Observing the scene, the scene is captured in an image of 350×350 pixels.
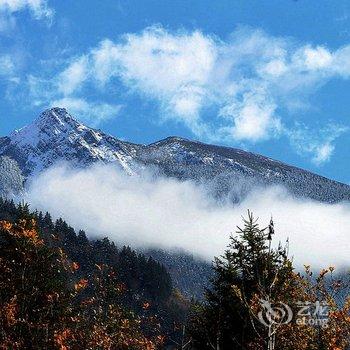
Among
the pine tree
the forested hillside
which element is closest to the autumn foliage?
the forested hillside

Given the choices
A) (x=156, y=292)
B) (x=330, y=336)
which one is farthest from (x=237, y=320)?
(x=156, y=292)

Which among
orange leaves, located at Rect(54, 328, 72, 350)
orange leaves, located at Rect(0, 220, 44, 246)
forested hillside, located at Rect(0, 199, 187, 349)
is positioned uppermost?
orange leaves, located at Rect(0, 220, 44, 246)

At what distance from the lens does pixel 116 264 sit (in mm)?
178500

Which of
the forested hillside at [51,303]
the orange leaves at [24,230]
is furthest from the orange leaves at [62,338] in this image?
the orange leaves at [24,230]

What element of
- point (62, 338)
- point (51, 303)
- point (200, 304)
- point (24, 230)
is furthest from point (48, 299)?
point (51, 303)

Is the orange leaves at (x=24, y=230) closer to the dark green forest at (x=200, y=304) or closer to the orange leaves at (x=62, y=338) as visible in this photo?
the dark green forest at (x=200, y=304)

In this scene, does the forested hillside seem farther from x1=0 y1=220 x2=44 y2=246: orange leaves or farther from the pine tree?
the pine tree

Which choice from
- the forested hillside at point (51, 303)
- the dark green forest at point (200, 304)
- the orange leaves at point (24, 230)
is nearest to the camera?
the dark green forest at point (200, 304)

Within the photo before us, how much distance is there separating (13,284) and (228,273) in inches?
425

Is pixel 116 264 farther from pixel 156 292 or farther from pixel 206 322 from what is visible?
pixel 206 322

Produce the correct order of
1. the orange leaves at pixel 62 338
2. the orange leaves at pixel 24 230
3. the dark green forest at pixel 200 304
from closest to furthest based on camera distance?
the dark green forest at pixel 200 304
the orange leaves at pixel 62 338
the orange leaves at pixel 24 230

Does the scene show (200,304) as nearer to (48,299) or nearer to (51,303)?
(48,299)

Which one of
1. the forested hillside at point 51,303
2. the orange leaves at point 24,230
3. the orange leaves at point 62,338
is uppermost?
the orange leaves at point 24,230

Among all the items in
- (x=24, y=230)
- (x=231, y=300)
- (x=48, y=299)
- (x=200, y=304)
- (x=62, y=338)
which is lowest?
(x=62, y=338)
